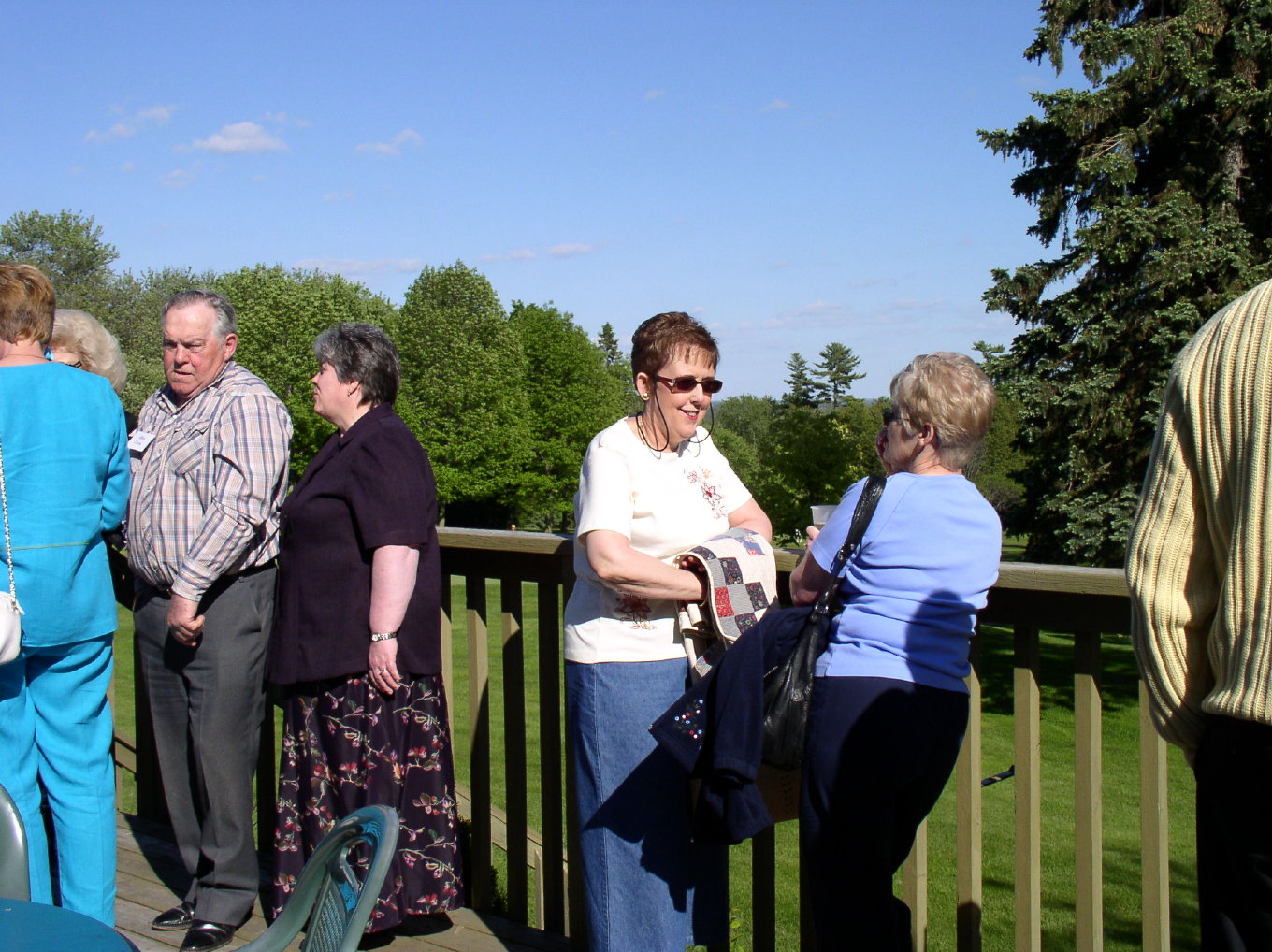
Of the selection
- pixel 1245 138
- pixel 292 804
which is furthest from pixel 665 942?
pixel 1245 138

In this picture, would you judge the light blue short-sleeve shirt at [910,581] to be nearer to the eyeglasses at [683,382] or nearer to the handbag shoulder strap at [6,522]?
the eyeglasses at [683,382]

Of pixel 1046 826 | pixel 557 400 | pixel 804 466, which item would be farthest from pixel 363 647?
pixel 557 400

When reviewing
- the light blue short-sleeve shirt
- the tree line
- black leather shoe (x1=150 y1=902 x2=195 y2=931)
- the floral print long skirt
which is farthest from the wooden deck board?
the tree line

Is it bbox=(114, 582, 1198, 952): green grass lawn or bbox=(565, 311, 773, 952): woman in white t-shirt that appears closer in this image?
bbox=(565, 311, 773, 952): woman in white t-shirt

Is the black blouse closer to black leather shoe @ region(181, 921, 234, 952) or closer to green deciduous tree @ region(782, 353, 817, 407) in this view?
black leather shoe @ region(181, 921, 234, 952)

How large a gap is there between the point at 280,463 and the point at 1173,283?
13.3 m

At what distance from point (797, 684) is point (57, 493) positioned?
1.93 meters

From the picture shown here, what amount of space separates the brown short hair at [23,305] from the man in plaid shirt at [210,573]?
12.8 inches

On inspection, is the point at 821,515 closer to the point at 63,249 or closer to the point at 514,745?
the point at 514,745

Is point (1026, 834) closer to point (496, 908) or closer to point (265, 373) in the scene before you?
point (496, 908)

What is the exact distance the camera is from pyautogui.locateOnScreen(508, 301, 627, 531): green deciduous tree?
190ft

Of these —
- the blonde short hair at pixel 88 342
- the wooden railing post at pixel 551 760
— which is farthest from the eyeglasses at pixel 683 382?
the blonde short hair at pixel 88 342

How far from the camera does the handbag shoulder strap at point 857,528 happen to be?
7.11 feet

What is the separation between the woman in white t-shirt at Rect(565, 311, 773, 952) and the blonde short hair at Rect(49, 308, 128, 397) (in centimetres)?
173
